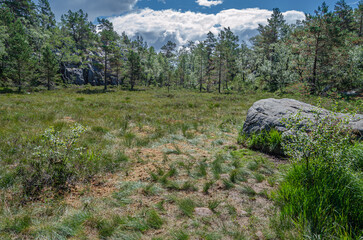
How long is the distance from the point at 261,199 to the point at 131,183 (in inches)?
113

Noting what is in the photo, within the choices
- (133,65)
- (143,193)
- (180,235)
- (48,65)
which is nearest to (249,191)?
(180,235)

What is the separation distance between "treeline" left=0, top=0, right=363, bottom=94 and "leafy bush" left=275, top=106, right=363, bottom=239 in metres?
27.0

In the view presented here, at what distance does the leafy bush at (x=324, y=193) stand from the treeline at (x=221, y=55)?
2702 cm

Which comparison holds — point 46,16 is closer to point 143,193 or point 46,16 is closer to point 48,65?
point 48,65

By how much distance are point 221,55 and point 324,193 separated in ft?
144

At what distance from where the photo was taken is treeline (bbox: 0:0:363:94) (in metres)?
24.8

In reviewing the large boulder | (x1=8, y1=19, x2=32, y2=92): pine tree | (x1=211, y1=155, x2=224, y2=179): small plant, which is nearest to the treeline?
(x1=8, y1=19, x2=32, y2=92): pine tree

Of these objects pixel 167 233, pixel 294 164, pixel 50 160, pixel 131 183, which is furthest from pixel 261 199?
pixel 50 160

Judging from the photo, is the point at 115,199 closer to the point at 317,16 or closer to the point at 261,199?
the point at 261,199

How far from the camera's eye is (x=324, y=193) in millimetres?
2816

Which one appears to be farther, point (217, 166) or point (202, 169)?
point (217, 166)

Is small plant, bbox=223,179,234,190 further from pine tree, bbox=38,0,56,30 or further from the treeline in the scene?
pine tree, bbox=38,0,56,30

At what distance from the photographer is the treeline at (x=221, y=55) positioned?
2484 centimetres

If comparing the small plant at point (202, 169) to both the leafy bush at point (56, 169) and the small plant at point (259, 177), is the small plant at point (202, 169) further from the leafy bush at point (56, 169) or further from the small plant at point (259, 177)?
the leafy bush at point (56, 169)
